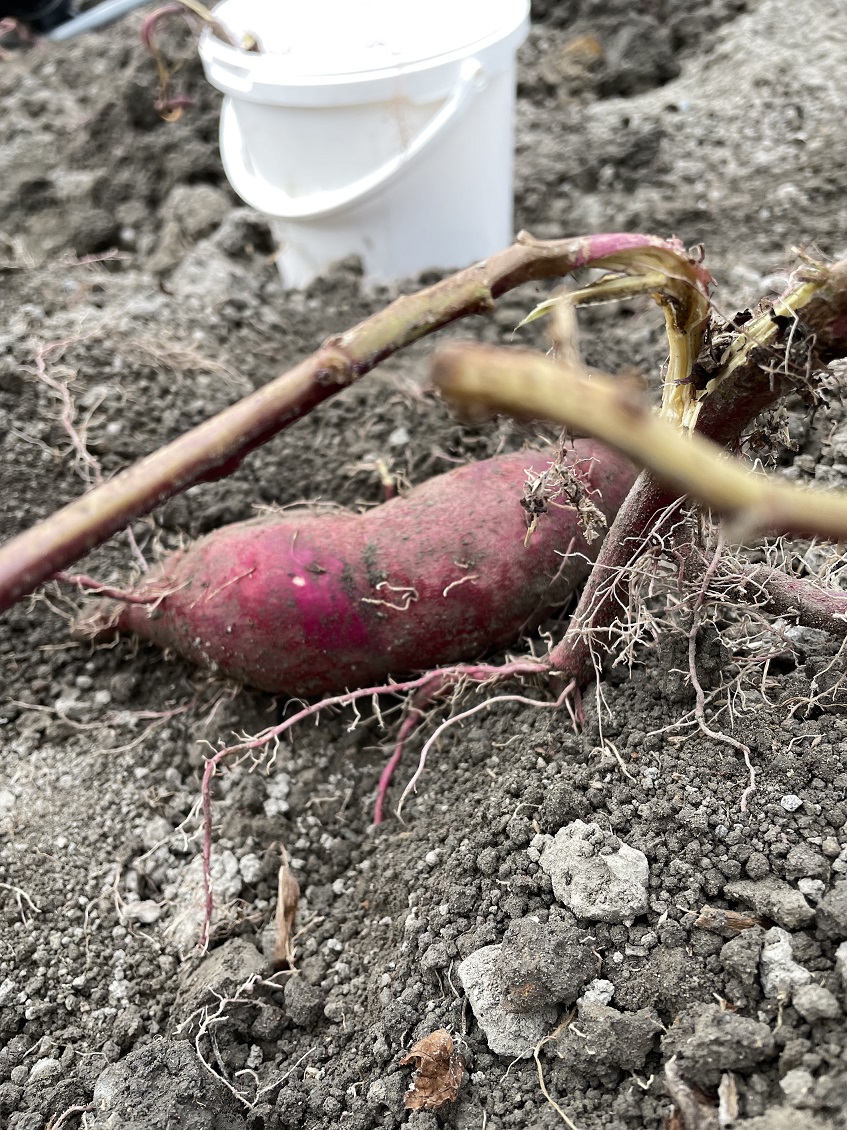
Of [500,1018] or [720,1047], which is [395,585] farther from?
[720,1047]

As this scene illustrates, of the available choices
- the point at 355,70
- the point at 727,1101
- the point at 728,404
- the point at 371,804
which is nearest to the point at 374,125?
the point at 355,70

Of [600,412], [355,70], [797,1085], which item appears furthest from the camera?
[355,70]

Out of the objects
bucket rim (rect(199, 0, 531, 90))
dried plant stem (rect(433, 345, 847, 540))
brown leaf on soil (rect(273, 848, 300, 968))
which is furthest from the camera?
bucket rim (rect(199, 0, 531, 90))

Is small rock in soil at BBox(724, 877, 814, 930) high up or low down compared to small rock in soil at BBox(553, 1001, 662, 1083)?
up

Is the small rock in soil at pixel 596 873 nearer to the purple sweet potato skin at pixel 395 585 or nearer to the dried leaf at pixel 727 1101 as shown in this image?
the dried leaf at pixel 727 1101

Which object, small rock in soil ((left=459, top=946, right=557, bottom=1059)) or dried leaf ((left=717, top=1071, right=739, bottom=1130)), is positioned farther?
small rock in soil ((left=459, top=946, right=557, bottom=1059))

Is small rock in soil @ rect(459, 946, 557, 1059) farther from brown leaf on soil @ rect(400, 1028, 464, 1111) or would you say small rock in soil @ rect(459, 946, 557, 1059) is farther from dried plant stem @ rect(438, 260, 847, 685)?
dried plant stem @ rect(438, 260, 847, 685)

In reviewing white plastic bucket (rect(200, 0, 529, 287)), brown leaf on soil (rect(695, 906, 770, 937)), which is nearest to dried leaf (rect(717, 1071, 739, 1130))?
brown leaf on soil (rect(695, 906, 770, 937))

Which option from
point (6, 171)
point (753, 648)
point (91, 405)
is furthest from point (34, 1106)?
point (6, 171)
